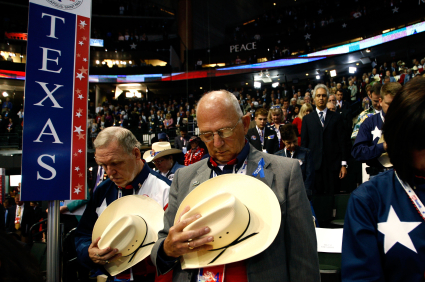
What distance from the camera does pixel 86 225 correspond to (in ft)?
7.06

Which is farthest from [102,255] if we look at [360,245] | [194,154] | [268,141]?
[268,141]

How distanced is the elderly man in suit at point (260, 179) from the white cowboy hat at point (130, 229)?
0.28 m

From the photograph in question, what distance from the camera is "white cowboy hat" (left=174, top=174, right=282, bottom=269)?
116cm

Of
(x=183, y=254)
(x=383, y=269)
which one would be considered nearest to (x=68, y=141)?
(x=183, y=254)

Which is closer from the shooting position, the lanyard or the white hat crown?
the lanyard

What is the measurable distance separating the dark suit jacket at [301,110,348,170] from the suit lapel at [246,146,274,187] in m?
3.35

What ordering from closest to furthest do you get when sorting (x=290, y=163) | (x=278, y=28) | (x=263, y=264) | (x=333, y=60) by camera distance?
(x=263, y=264) → (x=290, y=163) → (x=333, y=60) → (x=278, y=28)

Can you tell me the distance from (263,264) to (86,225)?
57.5 inches

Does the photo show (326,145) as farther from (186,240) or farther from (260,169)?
(186,240)

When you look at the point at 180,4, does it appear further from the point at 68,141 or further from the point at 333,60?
the point at 68,141

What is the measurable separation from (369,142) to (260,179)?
222 cm

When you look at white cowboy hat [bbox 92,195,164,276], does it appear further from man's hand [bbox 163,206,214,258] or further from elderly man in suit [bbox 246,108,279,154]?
elderly man in suit [bbox 246,108,279,154]

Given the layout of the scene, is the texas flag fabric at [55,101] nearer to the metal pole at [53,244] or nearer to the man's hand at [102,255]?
the metal pole at [53,244]

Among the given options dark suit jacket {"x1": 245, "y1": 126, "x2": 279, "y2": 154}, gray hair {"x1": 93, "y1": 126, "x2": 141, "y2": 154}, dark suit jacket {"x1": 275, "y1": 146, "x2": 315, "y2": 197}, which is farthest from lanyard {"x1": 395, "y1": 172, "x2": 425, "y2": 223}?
dark suit jacket {"x1": 245, "y1": 126, "x2": 279, "y2": 154}
